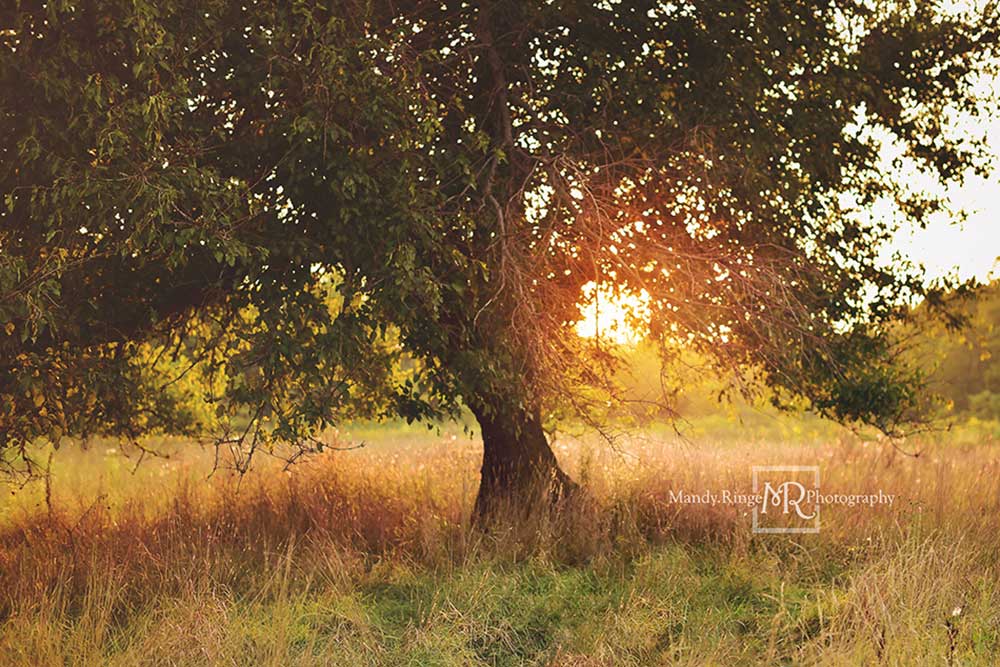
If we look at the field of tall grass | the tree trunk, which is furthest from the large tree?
the field of tall grass

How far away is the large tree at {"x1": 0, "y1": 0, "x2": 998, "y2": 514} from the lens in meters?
6.27

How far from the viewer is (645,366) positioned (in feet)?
30.3

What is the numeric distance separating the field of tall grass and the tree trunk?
28 centimetres

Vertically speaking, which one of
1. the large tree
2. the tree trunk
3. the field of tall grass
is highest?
the large tree

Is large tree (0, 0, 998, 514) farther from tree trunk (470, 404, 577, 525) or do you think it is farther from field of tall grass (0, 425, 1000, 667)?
field of tall grass (0, 425, 1000, 667)

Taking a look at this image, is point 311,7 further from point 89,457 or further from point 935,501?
point 89,457

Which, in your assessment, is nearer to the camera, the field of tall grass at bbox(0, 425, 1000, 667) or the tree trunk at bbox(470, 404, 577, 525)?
the field of tall grass at bbox(0, 425, 1000, 667)

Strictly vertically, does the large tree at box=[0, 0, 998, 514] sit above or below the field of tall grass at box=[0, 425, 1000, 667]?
above

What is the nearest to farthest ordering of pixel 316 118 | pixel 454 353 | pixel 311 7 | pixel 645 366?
pixel 316 118 → pixel 311 7 → pixel 454 353 → pixel 645 366

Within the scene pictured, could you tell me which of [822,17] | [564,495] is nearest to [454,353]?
[564,495]

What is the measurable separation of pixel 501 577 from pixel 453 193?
302 centimetres

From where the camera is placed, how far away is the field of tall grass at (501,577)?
6184 mm

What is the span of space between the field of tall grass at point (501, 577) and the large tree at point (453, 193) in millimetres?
941

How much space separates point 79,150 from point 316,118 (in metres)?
1.57
